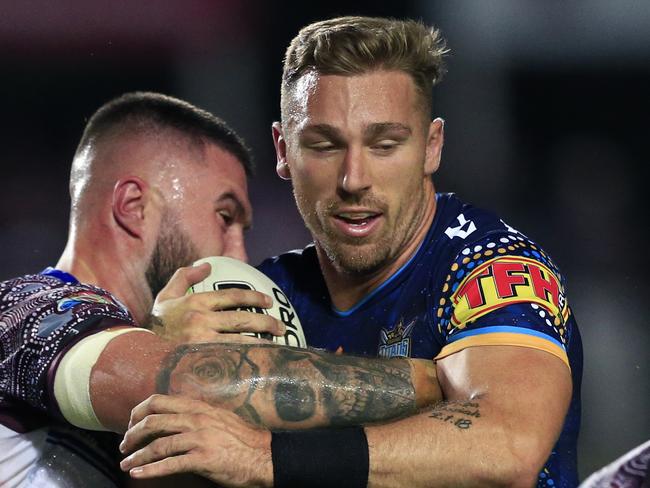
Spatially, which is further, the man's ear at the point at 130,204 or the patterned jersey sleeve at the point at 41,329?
the man's ear at the point at 130,204

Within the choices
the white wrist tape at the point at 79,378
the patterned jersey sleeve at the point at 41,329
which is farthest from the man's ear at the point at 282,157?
the white wrist tape at the point at 79,378

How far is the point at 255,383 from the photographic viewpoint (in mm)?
2674

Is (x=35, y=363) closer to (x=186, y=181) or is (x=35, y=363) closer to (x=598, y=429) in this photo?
(x=186, y=181)

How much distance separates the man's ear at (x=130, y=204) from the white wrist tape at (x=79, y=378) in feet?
3.17

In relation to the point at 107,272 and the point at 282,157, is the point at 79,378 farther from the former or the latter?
the point at 282,157

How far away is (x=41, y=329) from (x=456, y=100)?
4.44 meters

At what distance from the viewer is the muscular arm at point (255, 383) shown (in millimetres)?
2656

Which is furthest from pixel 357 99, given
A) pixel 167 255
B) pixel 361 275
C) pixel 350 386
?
pixel 167 255

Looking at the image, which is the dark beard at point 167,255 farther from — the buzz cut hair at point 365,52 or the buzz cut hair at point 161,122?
the buzz cut hair at point 365,52

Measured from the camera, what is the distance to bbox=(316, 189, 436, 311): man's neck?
3.30 m

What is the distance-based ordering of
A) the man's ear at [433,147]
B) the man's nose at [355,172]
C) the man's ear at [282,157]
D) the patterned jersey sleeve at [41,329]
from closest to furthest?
the patterned jersey sleeve at [41,329] < the man's nose at [355,172] < the man's ear at [433,147] < the man's ear at [282,157]

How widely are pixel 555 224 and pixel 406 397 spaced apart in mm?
4105

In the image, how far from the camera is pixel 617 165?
664cm

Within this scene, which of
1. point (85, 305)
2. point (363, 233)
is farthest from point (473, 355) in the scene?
point (85, 305)
